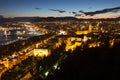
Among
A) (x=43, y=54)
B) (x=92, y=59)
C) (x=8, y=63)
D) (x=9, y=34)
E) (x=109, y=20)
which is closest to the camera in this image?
(x=92, y=59)

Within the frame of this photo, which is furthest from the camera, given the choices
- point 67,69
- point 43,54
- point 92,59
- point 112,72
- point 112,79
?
point 43,54

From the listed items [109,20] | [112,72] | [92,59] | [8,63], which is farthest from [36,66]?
[109,20]

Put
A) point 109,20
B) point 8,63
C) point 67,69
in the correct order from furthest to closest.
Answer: point 109,20, point 8,63, point 67,69

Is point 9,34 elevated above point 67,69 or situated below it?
below

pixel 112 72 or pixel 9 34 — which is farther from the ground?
pixel 112 72

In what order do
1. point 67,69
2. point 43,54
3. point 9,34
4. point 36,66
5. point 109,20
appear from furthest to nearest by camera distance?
point 109,20, point 9,34, point 43,54, point 36,66, point 67,69

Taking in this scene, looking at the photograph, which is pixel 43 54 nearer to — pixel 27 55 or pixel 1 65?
pixel 27 55

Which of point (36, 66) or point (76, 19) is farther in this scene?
point (76, 19)

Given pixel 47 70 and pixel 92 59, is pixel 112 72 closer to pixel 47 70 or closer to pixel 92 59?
pixel 92 59

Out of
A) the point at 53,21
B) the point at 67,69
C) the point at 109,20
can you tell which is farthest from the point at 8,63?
the point at 53,21
